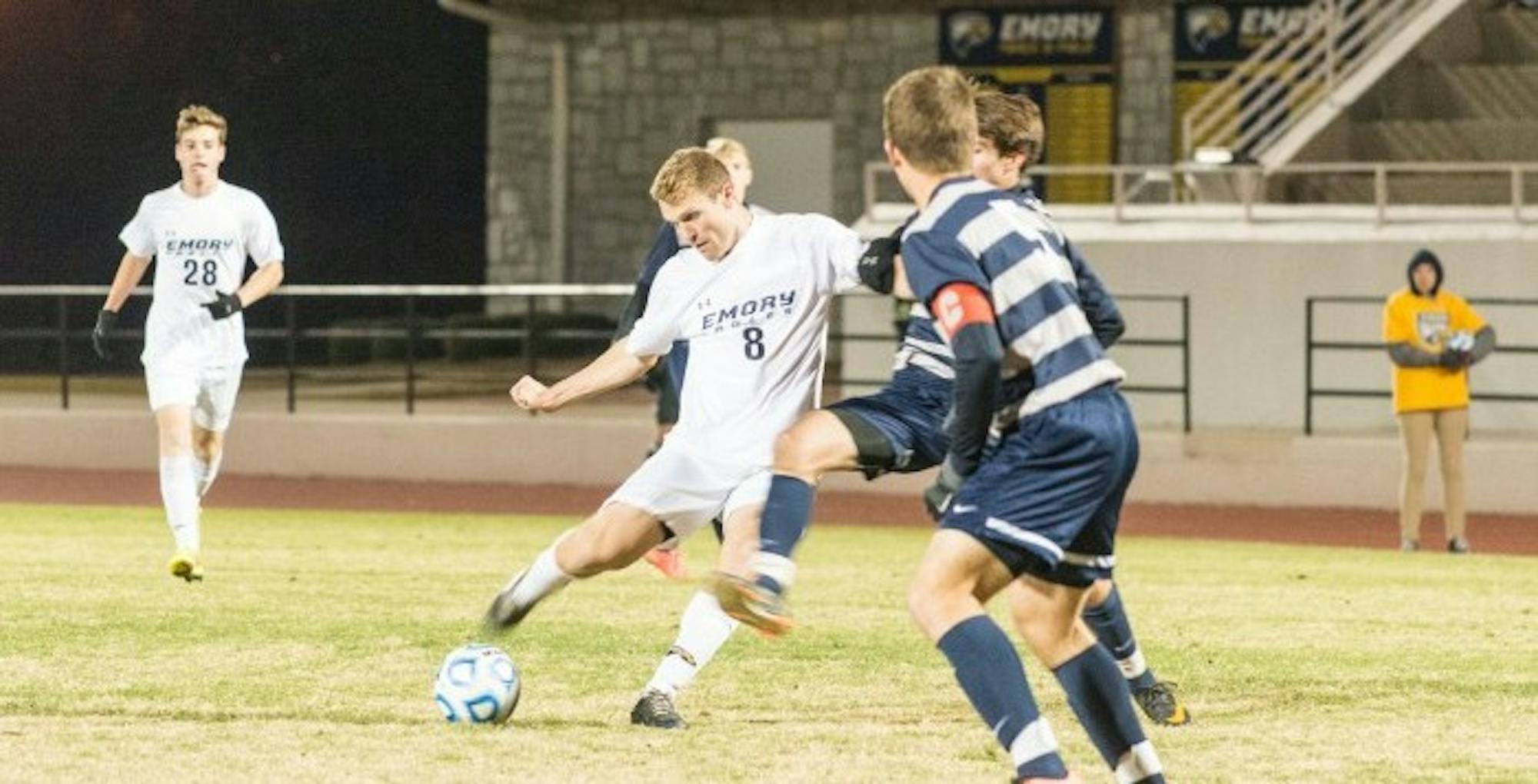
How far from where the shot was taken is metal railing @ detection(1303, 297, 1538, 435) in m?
20.8

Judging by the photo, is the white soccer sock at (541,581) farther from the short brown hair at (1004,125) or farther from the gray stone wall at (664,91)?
the gray stone wall at (664,91)

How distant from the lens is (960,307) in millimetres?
7051

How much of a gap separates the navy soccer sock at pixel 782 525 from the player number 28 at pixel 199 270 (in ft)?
19.1

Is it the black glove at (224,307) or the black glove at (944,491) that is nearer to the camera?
the black glove at (944,491)

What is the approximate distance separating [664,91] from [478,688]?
26.5 meters

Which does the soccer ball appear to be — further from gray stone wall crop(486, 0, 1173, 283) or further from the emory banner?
gray stone wall crop(486, 0, 1173, 283)

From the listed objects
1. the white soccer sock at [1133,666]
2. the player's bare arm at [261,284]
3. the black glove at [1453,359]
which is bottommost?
the white soccer sock at [1133,666]

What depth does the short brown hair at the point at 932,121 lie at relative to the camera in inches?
283

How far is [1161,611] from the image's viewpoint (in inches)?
536

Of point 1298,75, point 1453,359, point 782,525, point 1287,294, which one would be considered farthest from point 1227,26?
point 782,525

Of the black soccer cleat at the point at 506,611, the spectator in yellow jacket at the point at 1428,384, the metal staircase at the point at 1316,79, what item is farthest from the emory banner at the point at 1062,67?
the black soccer cleat at the point at 506,611

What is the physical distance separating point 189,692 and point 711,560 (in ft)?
22.5

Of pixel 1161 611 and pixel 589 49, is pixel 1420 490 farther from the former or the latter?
pixel 589 49

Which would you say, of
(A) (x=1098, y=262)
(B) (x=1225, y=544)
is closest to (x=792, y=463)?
(B) (x=1225, y=544)
